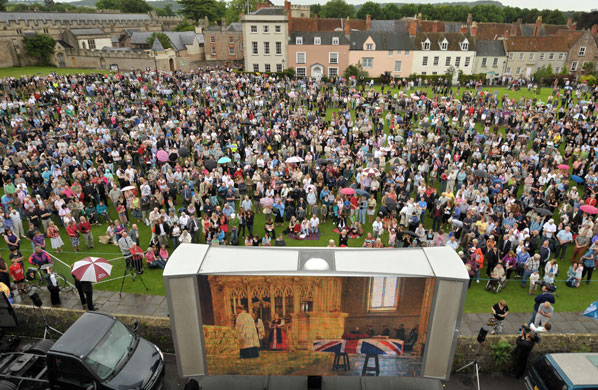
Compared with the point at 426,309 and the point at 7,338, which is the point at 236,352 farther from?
the point at 7,338

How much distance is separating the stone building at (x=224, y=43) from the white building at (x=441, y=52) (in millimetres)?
28901

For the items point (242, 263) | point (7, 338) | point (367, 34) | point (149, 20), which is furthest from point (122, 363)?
point (149, 20)

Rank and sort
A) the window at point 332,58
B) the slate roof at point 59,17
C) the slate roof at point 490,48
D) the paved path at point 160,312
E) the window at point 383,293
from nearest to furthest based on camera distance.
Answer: the window at point 383,293 < the paved path at point 160,312 < the window at point 332,58 < the slate roof at point 490,48 < the slate roof at point 59,17

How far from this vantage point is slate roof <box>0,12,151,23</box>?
71094 mm

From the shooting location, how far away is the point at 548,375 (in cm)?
795

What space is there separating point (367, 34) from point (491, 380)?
5258 cm

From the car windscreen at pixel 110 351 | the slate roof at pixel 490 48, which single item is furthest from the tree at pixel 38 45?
the car windscreen at pixel 110 351

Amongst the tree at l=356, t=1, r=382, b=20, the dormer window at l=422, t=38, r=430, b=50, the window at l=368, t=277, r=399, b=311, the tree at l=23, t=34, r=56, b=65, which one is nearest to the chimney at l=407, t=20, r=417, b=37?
the dormer window at l=422, t=38, r=430, b=50

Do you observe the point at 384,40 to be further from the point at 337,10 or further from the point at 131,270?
the point at 337,10

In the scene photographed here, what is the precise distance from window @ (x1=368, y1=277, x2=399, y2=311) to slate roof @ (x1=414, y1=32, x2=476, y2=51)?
2119 inches

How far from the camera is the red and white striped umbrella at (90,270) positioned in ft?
32.4

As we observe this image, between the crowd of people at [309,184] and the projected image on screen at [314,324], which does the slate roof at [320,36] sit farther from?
the projected image on screen at [314,324]

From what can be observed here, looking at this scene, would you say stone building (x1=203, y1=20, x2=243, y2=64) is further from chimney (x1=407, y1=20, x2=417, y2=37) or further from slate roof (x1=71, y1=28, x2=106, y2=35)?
slate roof (x1=71, y1=28, x2=106, y2=35)

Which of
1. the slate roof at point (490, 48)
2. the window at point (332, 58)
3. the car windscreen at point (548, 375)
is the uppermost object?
the slate roof at point (490, 48)
